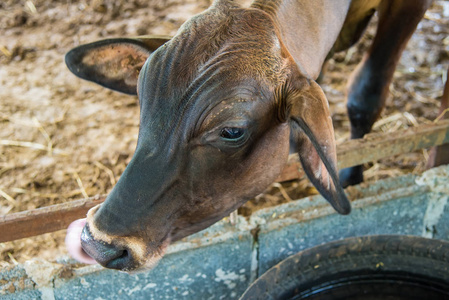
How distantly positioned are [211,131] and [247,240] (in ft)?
3.13

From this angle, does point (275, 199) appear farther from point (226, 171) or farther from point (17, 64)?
point (17, 64)

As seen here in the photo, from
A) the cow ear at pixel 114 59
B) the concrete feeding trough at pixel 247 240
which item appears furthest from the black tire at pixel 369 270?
the cow ear at pixel 114 59

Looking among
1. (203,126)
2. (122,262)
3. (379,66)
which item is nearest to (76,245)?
(122,262)

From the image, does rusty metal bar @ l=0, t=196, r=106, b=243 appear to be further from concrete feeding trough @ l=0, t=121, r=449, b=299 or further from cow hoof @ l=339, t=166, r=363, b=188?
cow hoof @ l=339, t=166, r=363, b=188

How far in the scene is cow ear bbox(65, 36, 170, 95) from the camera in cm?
212

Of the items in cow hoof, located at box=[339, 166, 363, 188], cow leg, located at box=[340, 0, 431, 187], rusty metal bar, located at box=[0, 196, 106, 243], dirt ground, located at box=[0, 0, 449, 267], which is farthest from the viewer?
dirt ground, located at box=[0, 0, 449, 267]

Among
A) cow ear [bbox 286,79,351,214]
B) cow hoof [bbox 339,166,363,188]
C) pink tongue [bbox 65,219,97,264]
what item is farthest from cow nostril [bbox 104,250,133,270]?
cow hoof [bbox 339,166,363,188]

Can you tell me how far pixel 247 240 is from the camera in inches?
95.4

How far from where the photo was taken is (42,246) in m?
2.96

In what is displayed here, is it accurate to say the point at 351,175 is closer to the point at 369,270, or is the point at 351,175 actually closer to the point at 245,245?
the point at 369,270

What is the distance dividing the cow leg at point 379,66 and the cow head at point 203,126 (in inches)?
52.7

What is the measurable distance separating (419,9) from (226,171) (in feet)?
5.58

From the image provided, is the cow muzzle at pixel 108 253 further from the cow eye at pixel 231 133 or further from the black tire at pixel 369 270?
the black tire at pixel 369 270

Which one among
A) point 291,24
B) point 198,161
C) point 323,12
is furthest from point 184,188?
point 323,12
